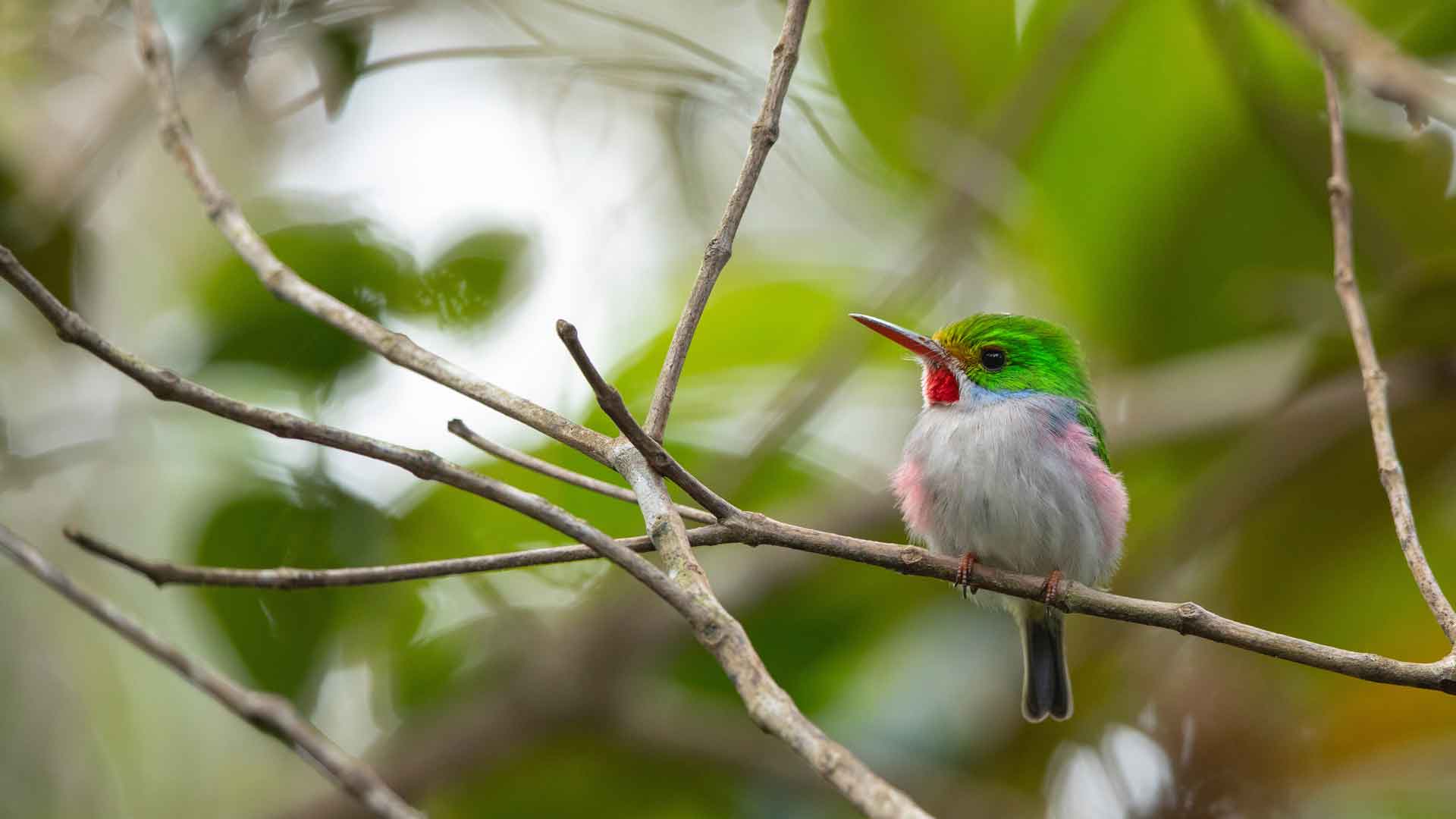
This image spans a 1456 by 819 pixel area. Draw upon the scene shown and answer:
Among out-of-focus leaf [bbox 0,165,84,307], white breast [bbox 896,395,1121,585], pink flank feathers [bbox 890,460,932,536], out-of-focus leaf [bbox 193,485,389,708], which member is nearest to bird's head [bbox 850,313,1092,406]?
white breast [bbox 896,395,1121,585]

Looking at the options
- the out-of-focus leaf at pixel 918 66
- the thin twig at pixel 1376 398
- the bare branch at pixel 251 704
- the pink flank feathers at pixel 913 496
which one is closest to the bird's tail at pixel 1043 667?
the pink flank feathers at pixel 913 496

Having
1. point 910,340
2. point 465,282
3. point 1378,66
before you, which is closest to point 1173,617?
point 1378,66

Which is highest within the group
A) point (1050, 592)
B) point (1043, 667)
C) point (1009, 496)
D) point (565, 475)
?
point (1009, 496)

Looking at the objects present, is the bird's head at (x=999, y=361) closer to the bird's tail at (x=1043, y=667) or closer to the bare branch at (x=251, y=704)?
the bird's tail at (x=1043, y=667)

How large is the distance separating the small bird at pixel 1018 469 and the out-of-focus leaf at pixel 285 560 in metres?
1.31

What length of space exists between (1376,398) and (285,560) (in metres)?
2.26

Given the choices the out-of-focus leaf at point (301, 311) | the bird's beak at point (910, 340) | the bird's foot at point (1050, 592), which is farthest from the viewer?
the out-of-focus leaf at point (301, 311)

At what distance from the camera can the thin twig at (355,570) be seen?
157cm

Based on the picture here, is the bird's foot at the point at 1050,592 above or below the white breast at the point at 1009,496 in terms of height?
below

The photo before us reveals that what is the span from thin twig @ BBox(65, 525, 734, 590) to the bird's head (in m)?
1.77

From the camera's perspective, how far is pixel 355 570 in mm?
1596

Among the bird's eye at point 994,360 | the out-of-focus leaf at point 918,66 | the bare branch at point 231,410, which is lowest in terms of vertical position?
the bare branch at point 231,410

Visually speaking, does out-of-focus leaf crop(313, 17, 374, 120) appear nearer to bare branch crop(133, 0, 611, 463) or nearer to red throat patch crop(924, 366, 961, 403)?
bare branch crop(133, 0, 611, 463)

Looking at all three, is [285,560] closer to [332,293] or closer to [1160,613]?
[332,293]
